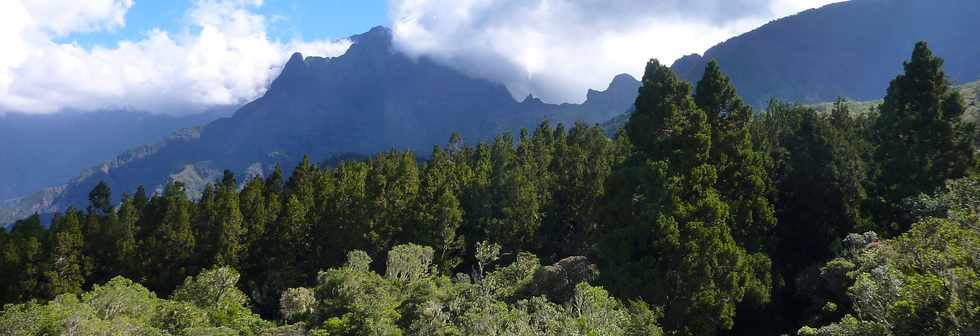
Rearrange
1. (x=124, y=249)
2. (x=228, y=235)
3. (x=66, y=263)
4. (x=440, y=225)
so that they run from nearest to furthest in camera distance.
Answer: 1. (x=66, y=263)
2. (x=440, y=225)
3. (x=228, y=235)
4. (x=124, y=249)

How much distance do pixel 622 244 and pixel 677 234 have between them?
249 centimetres

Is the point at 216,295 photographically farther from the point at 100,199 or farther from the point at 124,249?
the point at 100,199

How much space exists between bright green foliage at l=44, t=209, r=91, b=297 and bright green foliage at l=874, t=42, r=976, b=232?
52158 mm

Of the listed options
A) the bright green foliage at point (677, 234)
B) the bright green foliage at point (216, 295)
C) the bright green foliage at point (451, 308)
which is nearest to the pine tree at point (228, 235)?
the bright green foliage at point (216, 295)

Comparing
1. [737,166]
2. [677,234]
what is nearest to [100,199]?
[677,234]

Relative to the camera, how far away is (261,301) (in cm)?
4522

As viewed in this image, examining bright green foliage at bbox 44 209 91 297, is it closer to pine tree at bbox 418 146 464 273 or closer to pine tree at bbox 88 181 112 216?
pine tree at bbox 88 181 112 216

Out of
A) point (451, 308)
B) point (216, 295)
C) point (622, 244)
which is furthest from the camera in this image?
point (216, 295)

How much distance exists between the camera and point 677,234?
2533 centimetres

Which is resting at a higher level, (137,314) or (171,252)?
(137,314)

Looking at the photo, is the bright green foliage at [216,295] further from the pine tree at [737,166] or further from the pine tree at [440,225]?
the pine tree at [737,166]

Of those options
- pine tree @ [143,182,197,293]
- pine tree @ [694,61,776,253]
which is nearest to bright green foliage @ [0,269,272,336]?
pine tree @ [143,182,197,293]

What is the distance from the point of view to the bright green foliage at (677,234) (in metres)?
A: 25.0

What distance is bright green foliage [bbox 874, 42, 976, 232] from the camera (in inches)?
1164
